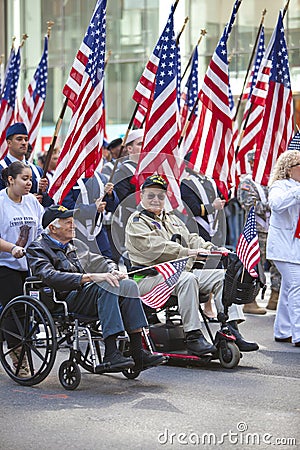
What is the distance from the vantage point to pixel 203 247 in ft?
30.4

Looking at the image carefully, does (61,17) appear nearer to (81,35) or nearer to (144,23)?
(81,35)

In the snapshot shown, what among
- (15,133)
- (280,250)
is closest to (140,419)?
(280,250)

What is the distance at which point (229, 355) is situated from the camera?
8.70 meters

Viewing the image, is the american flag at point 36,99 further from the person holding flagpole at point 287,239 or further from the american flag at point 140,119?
the person holding flagpole at point 287,239

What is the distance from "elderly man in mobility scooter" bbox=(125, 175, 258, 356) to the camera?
860 cm

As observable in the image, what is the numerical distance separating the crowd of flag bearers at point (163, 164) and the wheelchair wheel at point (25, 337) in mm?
470

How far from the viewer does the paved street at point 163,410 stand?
6.16 metres

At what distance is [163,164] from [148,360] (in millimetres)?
3514

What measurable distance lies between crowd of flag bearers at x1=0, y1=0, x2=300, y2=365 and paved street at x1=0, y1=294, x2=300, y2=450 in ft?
1.65

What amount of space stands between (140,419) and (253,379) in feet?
5.72

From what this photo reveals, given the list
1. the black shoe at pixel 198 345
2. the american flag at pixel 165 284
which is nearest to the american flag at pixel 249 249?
the american flag at pixel 165 284

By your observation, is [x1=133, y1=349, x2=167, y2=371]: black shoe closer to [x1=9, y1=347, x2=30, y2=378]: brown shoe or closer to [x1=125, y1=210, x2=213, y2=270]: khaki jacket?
[x1=9, y1=347, x2=30, y2=378]: brown shoe

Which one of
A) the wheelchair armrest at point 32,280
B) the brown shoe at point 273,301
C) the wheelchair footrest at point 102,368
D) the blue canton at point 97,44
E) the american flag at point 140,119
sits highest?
the blue canton at point 97,44

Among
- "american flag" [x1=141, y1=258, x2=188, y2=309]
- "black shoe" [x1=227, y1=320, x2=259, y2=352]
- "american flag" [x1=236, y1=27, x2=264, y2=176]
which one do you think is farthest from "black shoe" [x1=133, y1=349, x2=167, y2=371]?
"american flag" [x1=236, y1=27, x2=264, y2=176]
